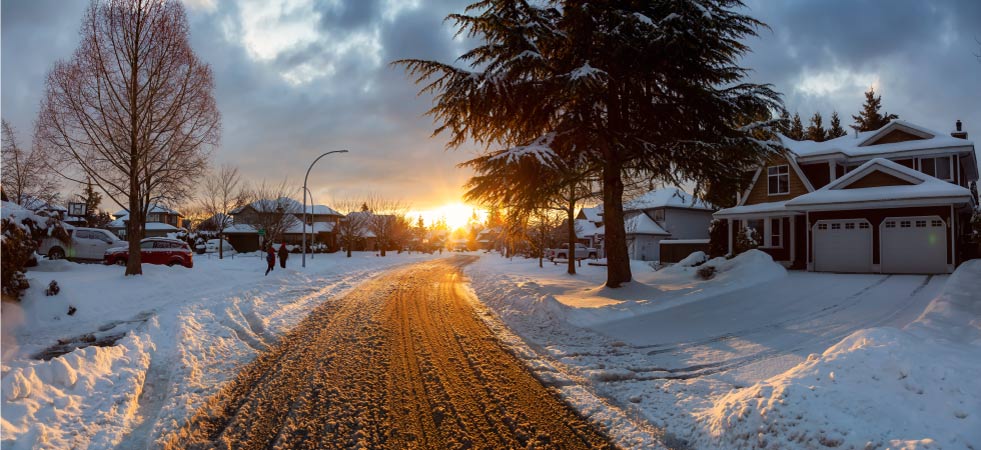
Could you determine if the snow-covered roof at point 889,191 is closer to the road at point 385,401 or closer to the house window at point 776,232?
the house window at point 776,232

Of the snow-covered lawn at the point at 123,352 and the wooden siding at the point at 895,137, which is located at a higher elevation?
the wooden siding at the point at 895,137

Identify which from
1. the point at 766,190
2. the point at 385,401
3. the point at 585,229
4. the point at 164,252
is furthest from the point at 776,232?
the point at 585,229

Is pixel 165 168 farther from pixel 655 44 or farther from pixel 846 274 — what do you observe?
pixel 846 274

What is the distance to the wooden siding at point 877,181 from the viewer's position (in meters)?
18.4

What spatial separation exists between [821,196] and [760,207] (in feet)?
10.2

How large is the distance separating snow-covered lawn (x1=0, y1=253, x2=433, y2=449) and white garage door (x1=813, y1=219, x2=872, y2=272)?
19.2 metres

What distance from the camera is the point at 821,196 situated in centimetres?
1903

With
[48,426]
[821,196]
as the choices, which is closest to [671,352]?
[48,426]

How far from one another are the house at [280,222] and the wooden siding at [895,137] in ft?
127

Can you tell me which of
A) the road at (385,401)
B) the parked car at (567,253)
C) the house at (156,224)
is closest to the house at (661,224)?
the parked car at (567,253)

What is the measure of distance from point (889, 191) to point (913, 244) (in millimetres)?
2099

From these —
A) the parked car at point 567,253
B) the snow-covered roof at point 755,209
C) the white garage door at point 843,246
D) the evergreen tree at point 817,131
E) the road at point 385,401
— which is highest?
the evergreen tree at point 817,131

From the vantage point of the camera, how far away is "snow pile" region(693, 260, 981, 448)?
370 cm

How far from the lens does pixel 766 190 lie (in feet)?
75.8
